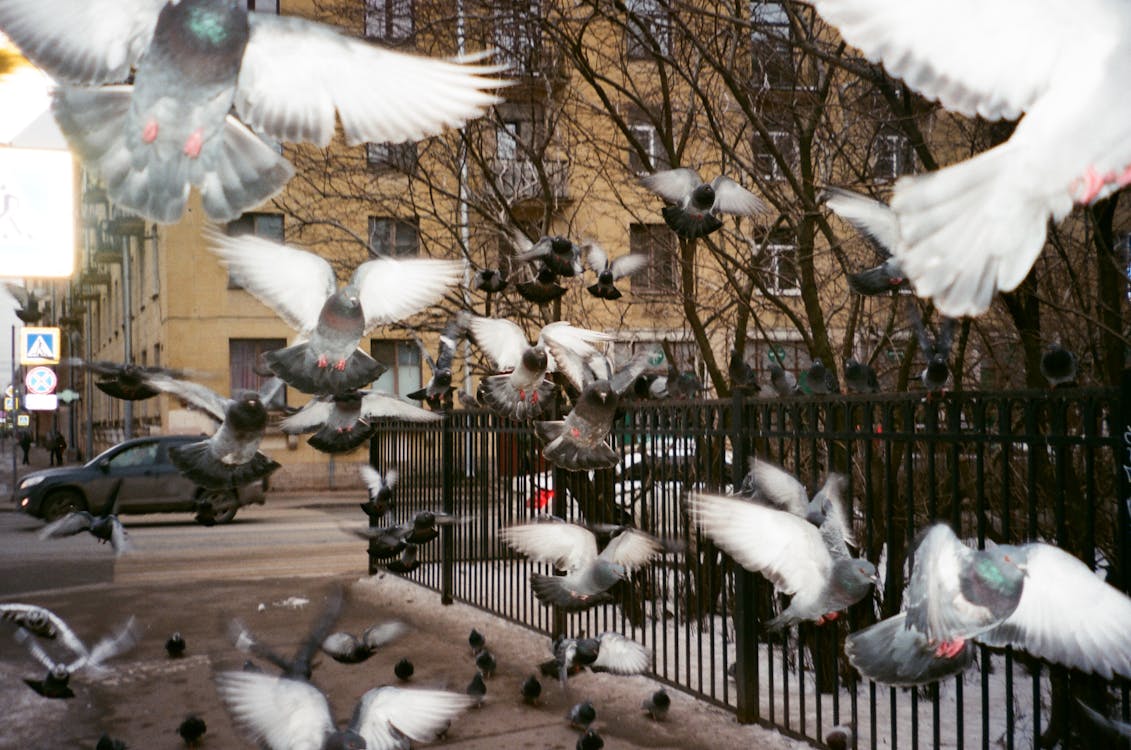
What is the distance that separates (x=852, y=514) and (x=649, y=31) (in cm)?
403

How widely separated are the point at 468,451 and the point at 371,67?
8928mm

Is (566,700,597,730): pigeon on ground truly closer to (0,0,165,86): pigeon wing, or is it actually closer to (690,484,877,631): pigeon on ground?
(690,484,877,631): pigeon on ground

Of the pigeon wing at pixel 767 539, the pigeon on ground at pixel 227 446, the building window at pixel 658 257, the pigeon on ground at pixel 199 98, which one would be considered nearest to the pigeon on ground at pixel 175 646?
the building window at pixel 658 257

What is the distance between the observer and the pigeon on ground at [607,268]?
18.0ft

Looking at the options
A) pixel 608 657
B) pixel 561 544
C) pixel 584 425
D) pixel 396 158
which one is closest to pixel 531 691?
pixel 608 657

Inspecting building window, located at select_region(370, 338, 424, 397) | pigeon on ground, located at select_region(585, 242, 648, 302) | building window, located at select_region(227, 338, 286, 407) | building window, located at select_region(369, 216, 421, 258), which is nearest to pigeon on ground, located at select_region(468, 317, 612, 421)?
pigeon on ground, located at select_region(585, 242, 648, 302)

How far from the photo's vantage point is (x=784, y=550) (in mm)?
3049

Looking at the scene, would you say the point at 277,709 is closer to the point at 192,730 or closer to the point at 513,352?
A: the point at 513,352

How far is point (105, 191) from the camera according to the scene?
814 mm

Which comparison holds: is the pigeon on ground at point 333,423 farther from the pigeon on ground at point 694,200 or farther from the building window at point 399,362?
the building window at point 399,362

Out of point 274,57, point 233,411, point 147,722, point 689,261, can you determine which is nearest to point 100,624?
point 147,722

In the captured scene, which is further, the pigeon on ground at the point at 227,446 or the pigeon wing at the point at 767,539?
the pigeon wing at the point at 767,539

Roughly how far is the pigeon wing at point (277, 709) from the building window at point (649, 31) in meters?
5.53

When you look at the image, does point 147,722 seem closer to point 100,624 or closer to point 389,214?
point 100,624
